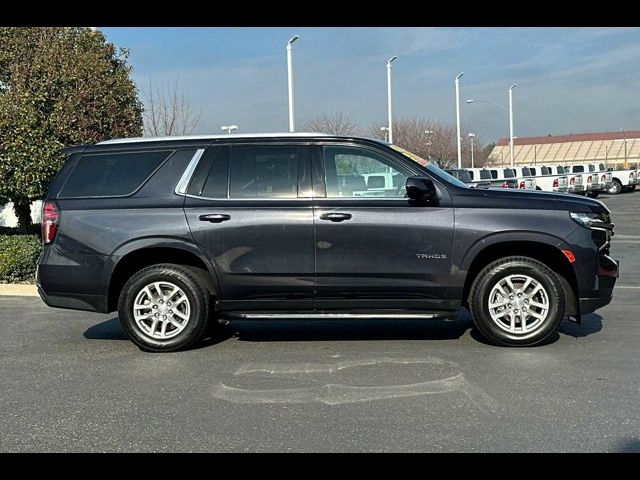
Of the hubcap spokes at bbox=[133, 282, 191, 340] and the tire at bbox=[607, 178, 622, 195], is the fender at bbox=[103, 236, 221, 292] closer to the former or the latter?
the hubcap spokes at bbox=[133, 282, 191, 340]

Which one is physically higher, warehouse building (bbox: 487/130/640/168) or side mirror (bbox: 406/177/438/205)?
warehouse building (bbox: 487/130/640/168)

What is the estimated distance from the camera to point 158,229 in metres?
6.08

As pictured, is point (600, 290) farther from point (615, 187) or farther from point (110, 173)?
point (615, 187)

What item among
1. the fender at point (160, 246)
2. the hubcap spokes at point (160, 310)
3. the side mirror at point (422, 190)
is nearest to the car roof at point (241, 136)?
the side mirror at point (422, 190)

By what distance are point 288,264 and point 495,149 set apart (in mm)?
87396

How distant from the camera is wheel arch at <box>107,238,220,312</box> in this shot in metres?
6.08

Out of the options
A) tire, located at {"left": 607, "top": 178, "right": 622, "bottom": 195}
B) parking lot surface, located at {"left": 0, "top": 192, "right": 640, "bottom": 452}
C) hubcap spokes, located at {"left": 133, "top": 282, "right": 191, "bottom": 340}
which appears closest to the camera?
parking lot surface, located at {"left": 0, "top": 192, "right": 640, "bottom": 452}

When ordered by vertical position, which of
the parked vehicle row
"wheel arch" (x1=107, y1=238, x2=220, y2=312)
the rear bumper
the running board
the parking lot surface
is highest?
the parked vehicle row

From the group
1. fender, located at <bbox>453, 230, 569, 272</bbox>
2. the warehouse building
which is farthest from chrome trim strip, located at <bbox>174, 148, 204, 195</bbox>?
the warehouse building

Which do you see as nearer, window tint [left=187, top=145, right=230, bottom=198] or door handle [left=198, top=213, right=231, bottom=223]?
door handle [left=198, top=213, right=231, bottom=223]

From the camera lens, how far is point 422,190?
5.89m

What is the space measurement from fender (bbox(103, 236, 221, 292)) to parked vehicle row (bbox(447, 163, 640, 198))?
20227 millimetres
